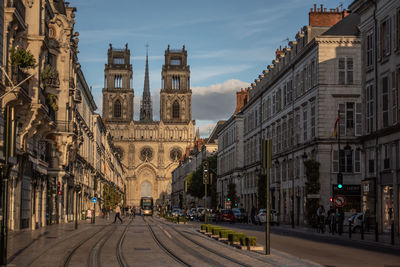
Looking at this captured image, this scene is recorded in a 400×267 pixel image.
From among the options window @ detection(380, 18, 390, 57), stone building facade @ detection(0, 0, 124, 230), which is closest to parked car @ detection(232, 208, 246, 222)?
stone building facade @ detection(0, 0, 124, 230)

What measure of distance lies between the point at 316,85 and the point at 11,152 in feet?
132

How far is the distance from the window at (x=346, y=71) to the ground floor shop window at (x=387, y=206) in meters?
16.8

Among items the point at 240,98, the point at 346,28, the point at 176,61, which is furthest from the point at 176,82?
the point at 346,28

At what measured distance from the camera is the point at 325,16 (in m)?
61.7

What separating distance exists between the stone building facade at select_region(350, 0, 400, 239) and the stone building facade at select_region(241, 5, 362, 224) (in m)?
6.53

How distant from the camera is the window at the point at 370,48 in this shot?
133 ft

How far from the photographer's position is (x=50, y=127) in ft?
140

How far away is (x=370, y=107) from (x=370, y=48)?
3.72 metres

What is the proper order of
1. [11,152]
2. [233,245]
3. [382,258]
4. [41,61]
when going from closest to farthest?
[11,152]
[382,258]
[233,245]
[41,61]

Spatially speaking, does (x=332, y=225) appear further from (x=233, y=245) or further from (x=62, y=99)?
(x=62, y=99)

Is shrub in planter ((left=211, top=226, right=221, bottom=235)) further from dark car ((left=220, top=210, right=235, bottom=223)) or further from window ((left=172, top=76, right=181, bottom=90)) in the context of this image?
window ((left=172, top=76, right=181, bottom=90))

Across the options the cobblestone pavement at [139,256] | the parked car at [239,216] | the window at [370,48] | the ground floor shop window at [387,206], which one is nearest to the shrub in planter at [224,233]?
the cobblestone pavement at [139,256]

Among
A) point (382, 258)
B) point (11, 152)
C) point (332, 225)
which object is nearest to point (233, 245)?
point (382, 258)

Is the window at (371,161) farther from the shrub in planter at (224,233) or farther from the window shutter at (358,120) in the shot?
the shrub in planter at (224,233)
